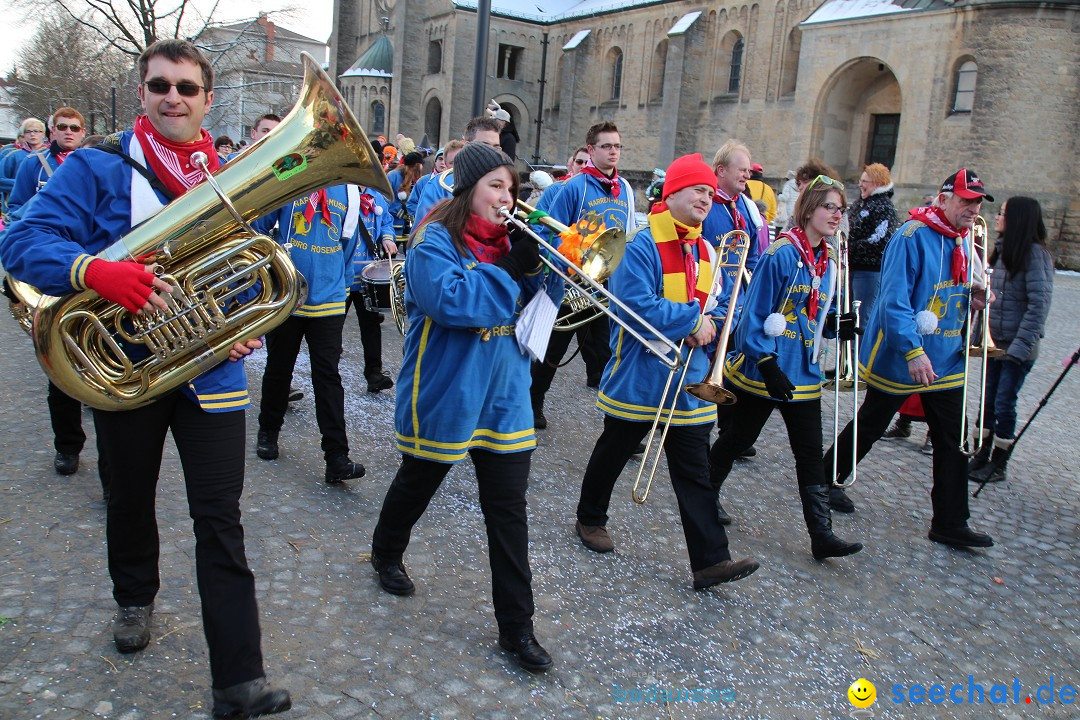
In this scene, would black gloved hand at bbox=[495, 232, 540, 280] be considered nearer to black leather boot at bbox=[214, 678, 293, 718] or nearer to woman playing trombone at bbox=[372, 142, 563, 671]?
woman playing trombone at bbox=[372, 142, 563, 671]

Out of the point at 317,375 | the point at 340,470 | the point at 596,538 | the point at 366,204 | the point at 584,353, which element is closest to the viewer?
the point at 596,538

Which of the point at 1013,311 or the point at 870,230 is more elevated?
the point at 870,230

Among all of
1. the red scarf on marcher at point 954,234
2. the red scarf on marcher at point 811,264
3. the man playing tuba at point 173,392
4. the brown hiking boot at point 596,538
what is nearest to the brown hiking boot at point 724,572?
the brown hiking boot at point 596,538

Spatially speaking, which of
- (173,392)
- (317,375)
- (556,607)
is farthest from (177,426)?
(317,375)

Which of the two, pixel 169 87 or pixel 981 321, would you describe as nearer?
pixel 169 87

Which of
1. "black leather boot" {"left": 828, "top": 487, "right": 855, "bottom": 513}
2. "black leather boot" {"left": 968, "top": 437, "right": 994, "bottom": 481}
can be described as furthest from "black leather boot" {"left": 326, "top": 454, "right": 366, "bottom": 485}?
"black leather boot" {"left": 968, "top": 437, "right": 994, "bottom": 481}

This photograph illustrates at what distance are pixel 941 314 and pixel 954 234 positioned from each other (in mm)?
464

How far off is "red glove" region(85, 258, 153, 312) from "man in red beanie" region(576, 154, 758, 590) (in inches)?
84.1

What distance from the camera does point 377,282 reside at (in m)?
7.07

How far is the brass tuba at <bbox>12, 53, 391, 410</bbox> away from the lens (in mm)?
2730

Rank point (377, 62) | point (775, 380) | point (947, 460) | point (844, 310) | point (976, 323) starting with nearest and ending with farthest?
point (775, 380)
point (844, 310)
point (947, 460)
point (976, 323)
point (377, 62)

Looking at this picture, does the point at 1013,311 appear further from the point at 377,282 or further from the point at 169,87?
the point at 169,87

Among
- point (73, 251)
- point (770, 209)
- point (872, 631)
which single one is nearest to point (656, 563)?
point (872, 631)

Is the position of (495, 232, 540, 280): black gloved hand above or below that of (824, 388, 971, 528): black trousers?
above
